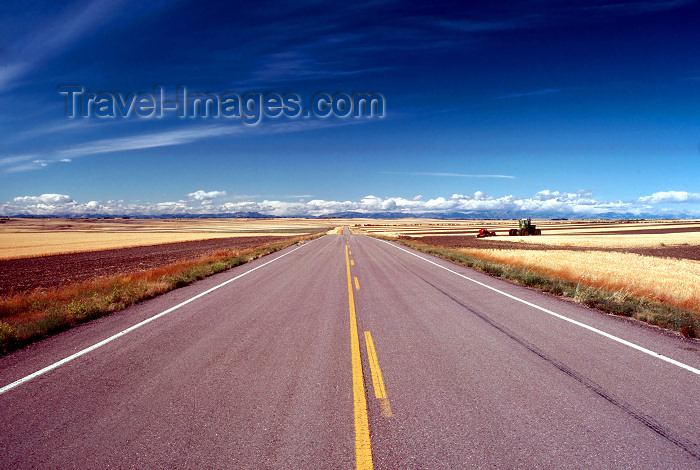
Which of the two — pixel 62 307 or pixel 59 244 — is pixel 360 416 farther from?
pixel 59 244

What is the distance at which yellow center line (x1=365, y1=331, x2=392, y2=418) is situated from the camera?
13.6ft

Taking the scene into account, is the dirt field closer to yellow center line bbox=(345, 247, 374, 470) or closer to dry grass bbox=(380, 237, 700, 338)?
yellow center line bbox=(345, 247, 374, 470)

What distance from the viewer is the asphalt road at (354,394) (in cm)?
340

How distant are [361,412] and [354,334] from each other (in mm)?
2970

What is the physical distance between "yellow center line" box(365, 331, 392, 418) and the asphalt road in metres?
0.02

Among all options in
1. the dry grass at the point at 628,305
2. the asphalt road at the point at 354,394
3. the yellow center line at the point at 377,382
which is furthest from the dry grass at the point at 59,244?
the dry grass at the point at 628,305

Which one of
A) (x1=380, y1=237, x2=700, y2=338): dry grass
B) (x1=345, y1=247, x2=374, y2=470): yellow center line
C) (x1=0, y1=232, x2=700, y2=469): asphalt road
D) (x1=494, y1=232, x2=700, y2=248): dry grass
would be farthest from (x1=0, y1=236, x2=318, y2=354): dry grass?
(x1=494, y1=232, x2=700, y2=248): dry grass

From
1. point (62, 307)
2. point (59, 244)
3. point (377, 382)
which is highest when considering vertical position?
point (377, 382)

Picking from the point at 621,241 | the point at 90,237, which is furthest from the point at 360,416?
the point at 90,237

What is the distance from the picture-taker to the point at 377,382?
4.83 meters

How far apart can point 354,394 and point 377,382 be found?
0.46 meters

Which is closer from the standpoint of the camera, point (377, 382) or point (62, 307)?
point (377, 382)

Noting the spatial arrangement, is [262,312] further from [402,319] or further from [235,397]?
[235,397]

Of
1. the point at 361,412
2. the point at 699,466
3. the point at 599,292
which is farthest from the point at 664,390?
the point at 599,292
